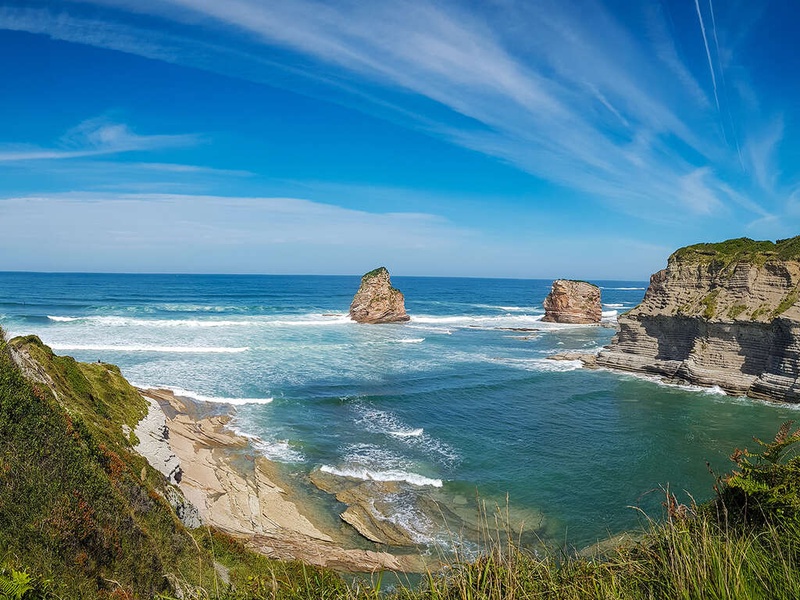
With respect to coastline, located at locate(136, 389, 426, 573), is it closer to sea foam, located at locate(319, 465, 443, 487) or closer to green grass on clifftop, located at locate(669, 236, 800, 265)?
sea foam, located at locate(319, 465, 443, 487)

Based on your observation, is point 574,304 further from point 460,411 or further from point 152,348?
point 152,348

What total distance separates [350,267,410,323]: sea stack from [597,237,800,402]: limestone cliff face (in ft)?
121


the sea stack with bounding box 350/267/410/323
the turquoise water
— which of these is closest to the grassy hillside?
the turquoise water

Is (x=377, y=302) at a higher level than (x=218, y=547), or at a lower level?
higher

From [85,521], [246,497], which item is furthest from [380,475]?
[85,521]

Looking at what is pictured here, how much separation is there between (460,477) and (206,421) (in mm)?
13613

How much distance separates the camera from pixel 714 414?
27969mm

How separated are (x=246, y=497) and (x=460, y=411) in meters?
14.4

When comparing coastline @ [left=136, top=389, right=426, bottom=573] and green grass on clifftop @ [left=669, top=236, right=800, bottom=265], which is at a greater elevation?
green grass on clifftop @ [left=669, top=236, right=800, bottom=265]

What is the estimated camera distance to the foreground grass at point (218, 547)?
17.1ft

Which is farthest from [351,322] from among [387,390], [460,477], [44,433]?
[44,433]

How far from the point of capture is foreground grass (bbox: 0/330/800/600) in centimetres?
520

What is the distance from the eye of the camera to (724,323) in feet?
107

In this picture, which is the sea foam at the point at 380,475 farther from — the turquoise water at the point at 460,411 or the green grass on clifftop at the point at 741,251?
the green grass on clifftop at the point at 741,251
